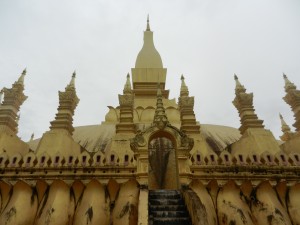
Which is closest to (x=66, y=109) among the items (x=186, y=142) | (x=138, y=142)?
(x=138, y=142)

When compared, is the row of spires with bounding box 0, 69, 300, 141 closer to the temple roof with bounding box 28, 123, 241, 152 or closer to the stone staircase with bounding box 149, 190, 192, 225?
the temple roof with bounding box 28, 123, 241, 152

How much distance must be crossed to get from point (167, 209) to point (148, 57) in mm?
19203

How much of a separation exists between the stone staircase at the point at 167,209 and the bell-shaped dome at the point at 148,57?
1716 cm

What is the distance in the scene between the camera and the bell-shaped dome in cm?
2455

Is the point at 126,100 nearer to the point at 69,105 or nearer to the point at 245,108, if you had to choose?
the point at 69,105

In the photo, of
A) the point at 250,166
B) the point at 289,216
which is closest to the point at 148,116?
the point at 250,166

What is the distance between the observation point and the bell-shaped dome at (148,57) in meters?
24.5

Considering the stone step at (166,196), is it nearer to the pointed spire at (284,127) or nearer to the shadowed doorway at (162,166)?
the shadowed doorway at (162,166)

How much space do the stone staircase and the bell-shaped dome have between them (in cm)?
1716

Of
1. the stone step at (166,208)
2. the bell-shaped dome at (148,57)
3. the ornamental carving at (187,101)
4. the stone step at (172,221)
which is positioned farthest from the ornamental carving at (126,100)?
the bell-shaped dome at (148,57)

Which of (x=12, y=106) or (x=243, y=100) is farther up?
(x=243, y=100)

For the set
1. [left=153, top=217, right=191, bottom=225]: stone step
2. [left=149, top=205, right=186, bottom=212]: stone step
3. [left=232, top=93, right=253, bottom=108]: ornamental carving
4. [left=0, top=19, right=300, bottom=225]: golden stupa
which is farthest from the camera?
[left=232, top=93, right=253, bottom=108]: ornamental carving

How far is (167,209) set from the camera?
7695 millimetres

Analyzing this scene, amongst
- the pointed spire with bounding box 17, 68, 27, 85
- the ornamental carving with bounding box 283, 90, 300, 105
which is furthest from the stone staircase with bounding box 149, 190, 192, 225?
the pointed spire with bounding box 17, 68, 27, 85
